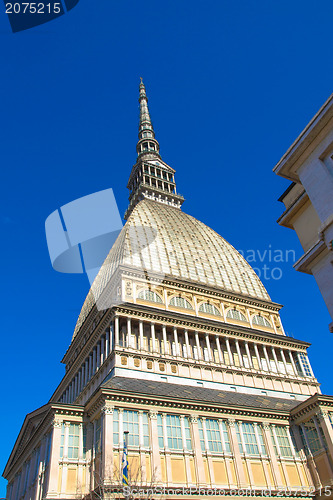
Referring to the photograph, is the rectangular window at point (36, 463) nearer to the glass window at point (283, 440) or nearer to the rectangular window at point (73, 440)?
the rectangular window at point (73, 440)

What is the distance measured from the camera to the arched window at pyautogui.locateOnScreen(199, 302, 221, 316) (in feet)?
191

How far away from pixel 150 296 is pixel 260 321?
1849 centimetres

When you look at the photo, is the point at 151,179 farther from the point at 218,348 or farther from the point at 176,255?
the point at 218,348

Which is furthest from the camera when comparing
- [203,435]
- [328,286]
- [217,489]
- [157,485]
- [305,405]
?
[305,405]

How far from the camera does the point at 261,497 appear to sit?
35.3 meters

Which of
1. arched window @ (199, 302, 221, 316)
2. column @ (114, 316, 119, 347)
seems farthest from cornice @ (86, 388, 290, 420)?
arched window @ (199, 302, 221, 316)

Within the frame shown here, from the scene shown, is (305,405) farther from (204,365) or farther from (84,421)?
(84,421)

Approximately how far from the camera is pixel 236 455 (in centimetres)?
3694

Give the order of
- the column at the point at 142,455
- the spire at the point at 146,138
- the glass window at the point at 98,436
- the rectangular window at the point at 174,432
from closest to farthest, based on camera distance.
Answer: the column at the point at 142,455
the glass window at the point at 98,436
the rectangular window at the point at 174,432
the spire at the point at 146,138

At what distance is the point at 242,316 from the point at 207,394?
65.9 ft

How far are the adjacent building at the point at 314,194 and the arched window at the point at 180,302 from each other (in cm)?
3572

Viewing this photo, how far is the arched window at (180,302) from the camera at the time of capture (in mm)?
56312

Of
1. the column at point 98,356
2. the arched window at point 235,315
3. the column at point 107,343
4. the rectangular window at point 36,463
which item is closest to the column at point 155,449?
the rectangular window at point 36,463

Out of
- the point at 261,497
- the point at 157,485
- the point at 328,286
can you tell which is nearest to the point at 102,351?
the point at 157,485
